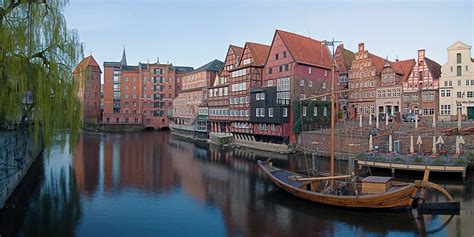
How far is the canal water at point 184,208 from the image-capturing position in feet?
53.9

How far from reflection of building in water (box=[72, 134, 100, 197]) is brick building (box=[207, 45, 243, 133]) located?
18.2 metres

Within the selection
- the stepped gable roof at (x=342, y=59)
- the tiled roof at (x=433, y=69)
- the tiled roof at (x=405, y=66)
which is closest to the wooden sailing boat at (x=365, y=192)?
the tiled roof at (x=433, y=69)

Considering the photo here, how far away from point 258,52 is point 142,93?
42772 millimetres

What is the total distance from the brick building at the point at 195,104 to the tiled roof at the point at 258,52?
47.1 ft

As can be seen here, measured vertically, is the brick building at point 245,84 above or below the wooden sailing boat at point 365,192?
above

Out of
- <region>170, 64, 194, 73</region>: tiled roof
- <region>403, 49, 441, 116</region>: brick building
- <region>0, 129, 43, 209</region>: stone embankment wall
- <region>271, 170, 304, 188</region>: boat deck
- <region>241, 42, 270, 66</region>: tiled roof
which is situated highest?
<region>170, 64, 194, 73</region>: tiled roof

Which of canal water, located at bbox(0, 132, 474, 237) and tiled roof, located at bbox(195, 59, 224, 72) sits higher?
tiled roof, located at bbox(195, 59, 224, 72)

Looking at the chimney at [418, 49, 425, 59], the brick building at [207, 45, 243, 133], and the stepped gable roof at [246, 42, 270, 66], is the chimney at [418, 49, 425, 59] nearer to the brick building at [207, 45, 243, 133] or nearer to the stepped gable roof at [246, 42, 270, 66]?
the stepped gable roof at [246, 42, 270, 66]

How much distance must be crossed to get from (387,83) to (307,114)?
13.9m

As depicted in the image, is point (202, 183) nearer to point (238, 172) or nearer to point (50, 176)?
point (238, 172)

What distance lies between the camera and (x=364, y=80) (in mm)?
51969

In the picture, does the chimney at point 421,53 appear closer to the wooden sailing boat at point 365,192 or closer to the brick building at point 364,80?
the brick building at point 364,80

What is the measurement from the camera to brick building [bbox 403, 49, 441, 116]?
44.9 m

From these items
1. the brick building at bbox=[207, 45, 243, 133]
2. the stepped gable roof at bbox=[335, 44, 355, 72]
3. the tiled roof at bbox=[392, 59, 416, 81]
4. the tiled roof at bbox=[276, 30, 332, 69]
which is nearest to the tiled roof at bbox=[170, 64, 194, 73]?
the brick building at bbox=[207, 45, 243, 133]
